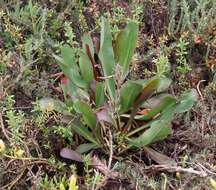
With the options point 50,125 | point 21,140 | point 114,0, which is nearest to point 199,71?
point 114,0

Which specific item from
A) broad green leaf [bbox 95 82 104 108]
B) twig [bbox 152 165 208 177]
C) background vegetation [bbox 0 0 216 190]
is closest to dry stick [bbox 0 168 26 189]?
background vegetation [bbox 0 0 216 190]

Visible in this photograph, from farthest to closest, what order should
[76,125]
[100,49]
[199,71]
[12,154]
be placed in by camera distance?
[199,71]
[100,49]
[76,125]
[12,154]

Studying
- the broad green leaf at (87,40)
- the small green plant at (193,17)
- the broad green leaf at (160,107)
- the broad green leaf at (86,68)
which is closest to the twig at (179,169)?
the broad green leaf at (160,107)

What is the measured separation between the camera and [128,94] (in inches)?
80.9

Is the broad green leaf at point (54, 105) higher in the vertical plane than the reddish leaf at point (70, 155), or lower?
higher

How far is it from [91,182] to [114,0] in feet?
3.18

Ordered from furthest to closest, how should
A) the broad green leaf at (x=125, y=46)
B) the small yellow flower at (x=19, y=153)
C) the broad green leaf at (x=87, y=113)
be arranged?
the broad green leaf at (x=125, y=46)
the broad green leaf at (x=87, y=113)
the small yellow flower at (x=19, y=153)

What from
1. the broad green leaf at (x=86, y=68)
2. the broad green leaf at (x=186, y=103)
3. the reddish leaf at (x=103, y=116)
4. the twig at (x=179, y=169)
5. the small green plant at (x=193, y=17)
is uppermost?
the small green plant at (x=193, y=17)

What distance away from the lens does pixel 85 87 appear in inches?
85.4

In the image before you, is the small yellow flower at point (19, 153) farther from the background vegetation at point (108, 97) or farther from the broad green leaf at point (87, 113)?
the broad green leaf at point (87, 113)

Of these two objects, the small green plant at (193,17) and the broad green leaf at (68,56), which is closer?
the broad green leaf at (68,56)

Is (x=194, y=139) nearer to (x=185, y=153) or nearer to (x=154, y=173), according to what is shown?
(x=185, y=153)

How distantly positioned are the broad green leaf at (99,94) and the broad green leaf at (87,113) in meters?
0.12

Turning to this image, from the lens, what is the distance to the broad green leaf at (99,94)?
204 centimetres
